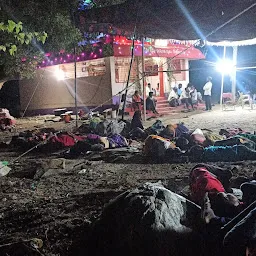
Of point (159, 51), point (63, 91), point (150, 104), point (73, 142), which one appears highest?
point (159, 51)

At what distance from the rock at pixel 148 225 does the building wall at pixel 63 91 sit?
14895 millimetres

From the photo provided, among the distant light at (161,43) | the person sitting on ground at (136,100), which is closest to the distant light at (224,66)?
the distant light at (161,43)

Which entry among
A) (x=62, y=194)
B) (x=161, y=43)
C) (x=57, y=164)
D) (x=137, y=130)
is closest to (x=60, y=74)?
(x=161, y=43)

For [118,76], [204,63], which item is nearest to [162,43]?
[118,76]

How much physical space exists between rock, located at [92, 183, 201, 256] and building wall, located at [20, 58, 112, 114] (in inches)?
586

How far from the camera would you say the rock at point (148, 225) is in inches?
95.1

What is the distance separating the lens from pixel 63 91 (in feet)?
68.6

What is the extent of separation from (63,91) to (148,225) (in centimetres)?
1925

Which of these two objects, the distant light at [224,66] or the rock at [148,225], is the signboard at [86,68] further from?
the rock at [148,225]

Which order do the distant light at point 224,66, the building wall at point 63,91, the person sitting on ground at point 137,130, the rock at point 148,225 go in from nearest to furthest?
the rock at point 148,225, the person sitting on ground at point 137,130, the distant light at point 224,66, the building wall at point 63,91

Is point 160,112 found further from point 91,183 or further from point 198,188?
point 198,188

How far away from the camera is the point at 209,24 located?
21.5 feet

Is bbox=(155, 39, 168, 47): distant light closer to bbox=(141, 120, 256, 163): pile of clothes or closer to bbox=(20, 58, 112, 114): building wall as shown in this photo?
bbox=(20, 58, 112, 114): building wall

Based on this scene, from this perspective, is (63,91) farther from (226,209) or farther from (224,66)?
(226,209)
